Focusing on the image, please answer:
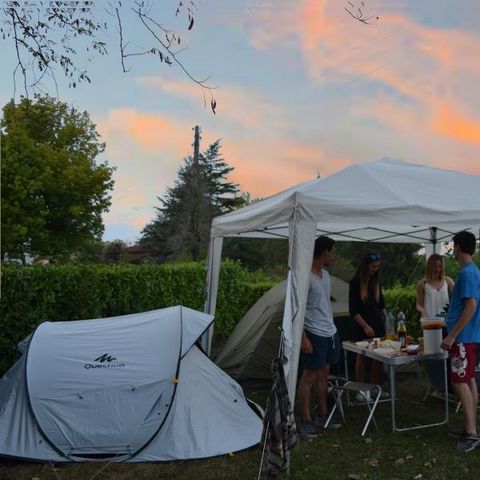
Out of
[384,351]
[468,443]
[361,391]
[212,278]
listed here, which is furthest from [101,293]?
[468,443]

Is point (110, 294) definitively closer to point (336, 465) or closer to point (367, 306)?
point (367, 306)

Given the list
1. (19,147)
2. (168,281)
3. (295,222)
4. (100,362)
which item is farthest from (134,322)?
(19,147)

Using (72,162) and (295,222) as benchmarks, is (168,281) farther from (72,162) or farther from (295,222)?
(72,162)

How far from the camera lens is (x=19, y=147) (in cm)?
2052

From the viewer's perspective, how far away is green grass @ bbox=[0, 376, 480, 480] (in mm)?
4137

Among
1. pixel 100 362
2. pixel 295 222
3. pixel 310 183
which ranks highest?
pixel 310 183

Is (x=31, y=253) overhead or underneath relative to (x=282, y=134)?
underneath

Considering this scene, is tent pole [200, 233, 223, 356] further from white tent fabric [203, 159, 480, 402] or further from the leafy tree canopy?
the leafy tree canopy

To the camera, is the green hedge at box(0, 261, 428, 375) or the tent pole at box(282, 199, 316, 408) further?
the green hedge at box(0, 261, 428, 375)

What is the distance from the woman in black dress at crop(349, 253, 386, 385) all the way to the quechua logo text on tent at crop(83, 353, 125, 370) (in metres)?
2.71

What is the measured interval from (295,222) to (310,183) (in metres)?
0.60

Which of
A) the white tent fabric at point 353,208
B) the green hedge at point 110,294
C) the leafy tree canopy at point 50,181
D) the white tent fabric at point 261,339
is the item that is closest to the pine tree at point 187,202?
the leafy tree canopy at point 50,181

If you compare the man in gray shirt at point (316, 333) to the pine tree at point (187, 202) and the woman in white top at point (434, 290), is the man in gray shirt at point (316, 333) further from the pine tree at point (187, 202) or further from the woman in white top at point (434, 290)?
the pine tree at point (187, 202)

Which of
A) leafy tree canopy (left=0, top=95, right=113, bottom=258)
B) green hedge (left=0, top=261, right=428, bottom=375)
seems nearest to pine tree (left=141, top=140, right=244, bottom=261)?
leafy tree canopy (left=0, top=95, right=113, bottom=258)
